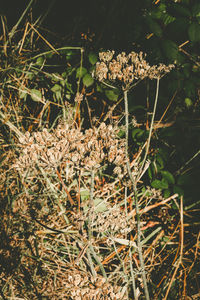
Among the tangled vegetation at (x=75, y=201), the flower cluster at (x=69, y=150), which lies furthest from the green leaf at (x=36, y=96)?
the flower cluster at (x=69, y=150)

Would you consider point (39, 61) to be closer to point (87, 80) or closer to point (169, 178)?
point (87, 80)

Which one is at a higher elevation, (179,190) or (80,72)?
(80,72)

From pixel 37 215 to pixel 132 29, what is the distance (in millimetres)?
1244

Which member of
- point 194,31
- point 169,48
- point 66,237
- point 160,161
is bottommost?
point 66,237

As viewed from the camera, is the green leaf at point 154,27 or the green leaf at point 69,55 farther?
the green leaf at point 69,55

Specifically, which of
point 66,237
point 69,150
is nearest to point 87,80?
point 69,150

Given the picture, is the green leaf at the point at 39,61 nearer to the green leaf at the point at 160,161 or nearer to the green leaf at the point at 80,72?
the green leaf at the point at 80,72

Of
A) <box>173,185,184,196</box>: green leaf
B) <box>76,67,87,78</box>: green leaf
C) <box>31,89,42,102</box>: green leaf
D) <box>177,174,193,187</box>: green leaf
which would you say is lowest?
<box>173,185,184,196</box>: green leaf

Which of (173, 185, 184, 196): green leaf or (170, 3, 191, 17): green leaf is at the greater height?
(170, 3, 191, 17): green leaf

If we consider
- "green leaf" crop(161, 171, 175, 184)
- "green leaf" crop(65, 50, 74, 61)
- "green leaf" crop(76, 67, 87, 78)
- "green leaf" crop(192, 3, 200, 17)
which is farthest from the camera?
"green leaf" crop(65, 50, 74, 61)

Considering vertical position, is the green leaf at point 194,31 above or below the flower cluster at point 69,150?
above

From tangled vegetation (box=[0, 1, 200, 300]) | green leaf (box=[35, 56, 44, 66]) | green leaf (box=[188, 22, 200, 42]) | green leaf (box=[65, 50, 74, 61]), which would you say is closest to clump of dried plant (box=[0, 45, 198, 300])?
tangled vegetation (box=[0, 1, 200, 300])

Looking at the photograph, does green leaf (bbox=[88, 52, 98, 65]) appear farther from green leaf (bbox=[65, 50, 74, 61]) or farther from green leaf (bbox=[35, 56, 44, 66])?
green leaf (bbox=[35, 56, 44, 66])

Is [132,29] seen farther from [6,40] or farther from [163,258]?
[163,258]
